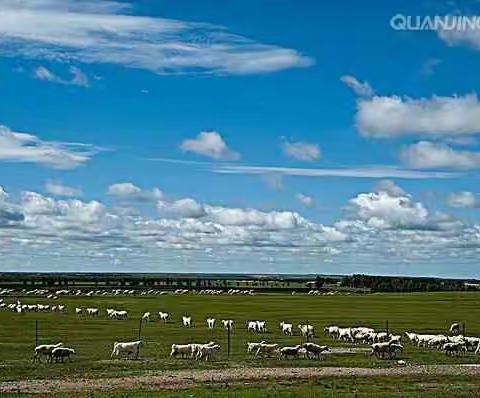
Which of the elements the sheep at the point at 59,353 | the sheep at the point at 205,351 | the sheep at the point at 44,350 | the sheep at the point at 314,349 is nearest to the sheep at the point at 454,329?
the sheep at the point at 314,349

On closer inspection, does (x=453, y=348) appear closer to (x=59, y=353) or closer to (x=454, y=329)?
(x=454, y=329)

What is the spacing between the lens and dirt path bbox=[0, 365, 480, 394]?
2838 centimetres

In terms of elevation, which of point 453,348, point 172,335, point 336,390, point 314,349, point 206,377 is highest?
point 314,349

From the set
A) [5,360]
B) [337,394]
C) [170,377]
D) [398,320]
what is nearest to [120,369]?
[170,377]

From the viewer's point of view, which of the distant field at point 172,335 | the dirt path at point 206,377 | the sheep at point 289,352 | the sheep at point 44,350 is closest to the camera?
the dirt path at point 206,377

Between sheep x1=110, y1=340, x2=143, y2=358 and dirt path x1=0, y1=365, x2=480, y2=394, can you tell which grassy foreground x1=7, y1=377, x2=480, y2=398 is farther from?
sheep x1=110, y1=340, x2=143, y2=358

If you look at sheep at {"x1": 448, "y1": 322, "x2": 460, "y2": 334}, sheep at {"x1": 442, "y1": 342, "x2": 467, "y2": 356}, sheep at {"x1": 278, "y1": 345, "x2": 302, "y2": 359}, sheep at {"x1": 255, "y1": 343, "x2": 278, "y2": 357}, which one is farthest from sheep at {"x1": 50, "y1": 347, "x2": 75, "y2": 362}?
sheep at {"x1": 448, "y1": 322, "x2": 460, "y2": 334}

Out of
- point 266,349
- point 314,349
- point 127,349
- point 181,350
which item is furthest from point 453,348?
point 127,349

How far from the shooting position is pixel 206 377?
104 ft

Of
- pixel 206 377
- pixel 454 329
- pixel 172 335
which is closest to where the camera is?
pixel 206 377

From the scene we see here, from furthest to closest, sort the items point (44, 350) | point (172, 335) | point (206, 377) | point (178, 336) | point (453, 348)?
point (172, 335) → point (178, 336) → point (453, 348) → point (44, 350) → point (206, 377)

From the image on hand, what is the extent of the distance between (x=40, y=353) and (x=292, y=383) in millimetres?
14977

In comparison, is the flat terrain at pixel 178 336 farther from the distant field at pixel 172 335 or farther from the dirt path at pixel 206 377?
the dirt path at pixel 206 377

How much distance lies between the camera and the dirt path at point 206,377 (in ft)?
93.1
